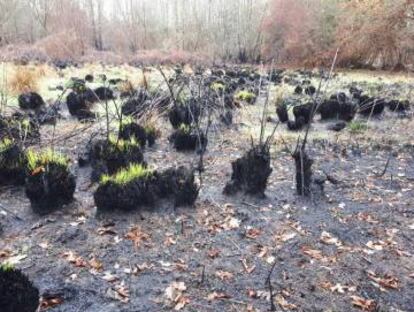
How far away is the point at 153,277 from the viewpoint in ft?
12.9

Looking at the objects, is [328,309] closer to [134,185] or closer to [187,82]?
[134,185]

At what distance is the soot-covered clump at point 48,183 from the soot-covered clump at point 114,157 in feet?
2.75

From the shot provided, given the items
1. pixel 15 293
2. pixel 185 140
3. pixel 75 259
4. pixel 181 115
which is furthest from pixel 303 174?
pixel 15 293

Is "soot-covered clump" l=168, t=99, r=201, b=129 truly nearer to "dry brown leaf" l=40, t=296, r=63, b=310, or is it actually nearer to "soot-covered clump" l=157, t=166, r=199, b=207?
"soot-covered clump" l=157, t=166, r=199, b=207

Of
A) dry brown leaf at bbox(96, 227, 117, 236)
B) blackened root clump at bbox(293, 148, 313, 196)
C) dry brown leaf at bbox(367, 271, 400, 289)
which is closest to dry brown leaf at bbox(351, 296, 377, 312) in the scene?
dry brown leaf at bbox(367, 271, 400, 289)

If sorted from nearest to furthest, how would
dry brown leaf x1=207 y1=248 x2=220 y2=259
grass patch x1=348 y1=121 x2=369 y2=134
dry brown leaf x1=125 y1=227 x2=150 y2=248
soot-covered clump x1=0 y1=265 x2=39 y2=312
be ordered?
soot-covered clump x1=0 y1=265 x2=39 y2=312, dry brown leaf x1=207 y1=248 x2=220 y2=259, dry brown leaf x1=125 y1=227 x2=150 y2=248, grass patch x1=348 y1=121 x2=369 y2=134

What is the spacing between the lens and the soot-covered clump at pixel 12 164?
5609 mm

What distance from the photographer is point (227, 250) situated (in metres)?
4.48

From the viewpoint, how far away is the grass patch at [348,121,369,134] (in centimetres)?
950

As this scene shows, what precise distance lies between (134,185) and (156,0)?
144 feet

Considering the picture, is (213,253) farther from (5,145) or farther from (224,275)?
(5,145)

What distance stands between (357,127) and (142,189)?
6.28 metres

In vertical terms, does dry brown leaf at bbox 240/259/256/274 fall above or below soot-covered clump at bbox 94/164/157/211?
below

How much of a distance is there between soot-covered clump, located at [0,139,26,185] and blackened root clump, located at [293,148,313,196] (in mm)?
3600
